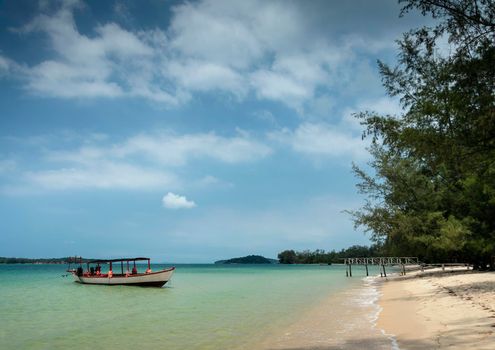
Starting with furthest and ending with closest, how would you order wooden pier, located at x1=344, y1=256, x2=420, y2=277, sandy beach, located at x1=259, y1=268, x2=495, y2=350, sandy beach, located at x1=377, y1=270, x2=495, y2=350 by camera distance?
wooden pier, located at x1=344, y1=256, x2=420, y2=277
sandy beach, located at x1=259, y1=268, x2=495, y2=350
sandy beach, located at x1=377, y1=270, x2=495, y2=350

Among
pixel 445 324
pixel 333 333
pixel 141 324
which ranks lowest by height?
pixel 141 324

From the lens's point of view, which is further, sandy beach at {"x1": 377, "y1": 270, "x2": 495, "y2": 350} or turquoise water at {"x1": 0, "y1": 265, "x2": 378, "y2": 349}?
turquoise water at {"x1": 0, "y1": 265, "x2": 378, "y2": 349}

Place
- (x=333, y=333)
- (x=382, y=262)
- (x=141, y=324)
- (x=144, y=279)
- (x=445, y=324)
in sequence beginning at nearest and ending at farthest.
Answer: (x=445, y=324), (x=333, y=333), (x=141, y=324), (x=144, y=279), (x=382, y=262)

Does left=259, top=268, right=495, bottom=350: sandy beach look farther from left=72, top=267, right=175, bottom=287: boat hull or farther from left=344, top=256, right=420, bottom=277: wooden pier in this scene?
left=344, top=256, right=420, bottom=277: wooden pier

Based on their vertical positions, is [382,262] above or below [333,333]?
below

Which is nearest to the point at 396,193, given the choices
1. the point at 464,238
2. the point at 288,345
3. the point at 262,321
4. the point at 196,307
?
the point at 464,238

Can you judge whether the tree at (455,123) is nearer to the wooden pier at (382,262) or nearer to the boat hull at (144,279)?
the wooden pier at (382,262)

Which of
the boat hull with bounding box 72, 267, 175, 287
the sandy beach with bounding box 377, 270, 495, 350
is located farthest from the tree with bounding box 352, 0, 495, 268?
the boat hull with bounding box 72, 267, 175, 287

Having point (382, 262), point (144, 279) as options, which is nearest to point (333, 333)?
point (144, 279)

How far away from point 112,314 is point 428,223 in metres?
27.7

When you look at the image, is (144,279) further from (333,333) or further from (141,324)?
(333,333)

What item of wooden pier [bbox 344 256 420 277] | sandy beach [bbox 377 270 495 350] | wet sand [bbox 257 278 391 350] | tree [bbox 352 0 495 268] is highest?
tree [bbox 352 0 495 268]

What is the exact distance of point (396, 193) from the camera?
39.5 meters

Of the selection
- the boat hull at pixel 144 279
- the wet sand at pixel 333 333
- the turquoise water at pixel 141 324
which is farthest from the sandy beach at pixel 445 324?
the boat hull at pixel 144 279
